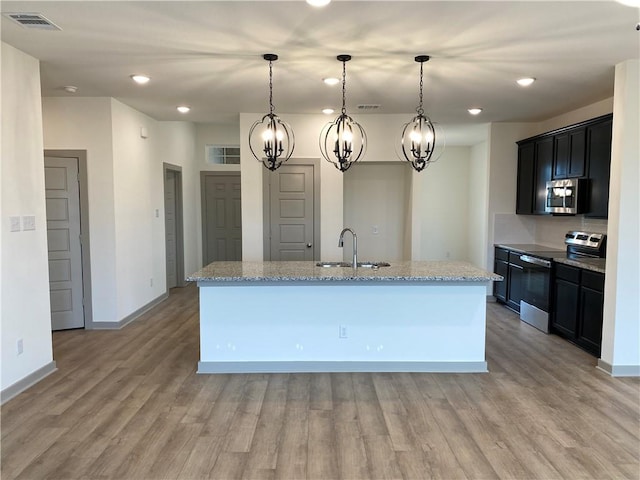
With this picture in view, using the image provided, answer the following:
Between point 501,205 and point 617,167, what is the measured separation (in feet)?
9.09

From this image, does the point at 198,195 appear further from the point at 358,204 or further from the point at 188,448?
the point at 188,448

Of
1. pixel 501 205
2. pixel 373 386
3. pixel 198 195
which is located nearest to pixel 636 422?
pixel 373 386

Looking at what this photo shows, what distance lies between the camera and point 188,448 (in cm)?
262

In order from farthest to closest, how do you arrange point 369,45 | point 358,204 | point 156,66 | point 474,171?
point 474,171
point 358,204
point 156,66
point 369,45

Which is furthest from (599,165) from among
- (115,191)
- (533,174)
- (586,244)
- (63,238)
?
(63,238)

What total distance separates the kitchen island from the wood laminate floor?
151 mm

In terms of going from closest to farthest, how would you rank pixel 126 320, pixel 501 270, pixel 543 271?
pixel 543 271, pixel 126 320, pixel 501 270

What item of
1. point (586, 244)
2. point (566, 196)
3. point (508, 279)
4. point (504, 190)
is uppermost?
point (504, 190)

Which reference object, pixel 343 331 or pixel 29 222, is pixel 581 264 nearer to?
pixel 343 331

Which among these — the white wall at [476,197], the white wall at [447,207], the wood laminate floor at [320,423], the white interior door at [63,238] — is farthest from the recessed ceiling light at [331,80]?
the white wall at [447,207]

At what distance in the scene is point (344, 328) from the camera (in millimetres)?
3830

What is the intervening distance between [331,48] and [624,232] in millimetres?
2845

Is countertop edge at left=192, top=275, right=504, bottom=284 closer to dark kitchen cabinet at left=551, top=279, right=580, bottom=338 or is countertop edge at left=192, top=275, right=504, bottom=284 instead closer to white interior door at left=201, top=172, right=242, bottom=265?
dark kitchen cabinet at left=551, top=279, right=580, bottom=338

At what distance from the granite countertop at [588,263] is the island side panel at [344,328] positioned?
4.05 ft
